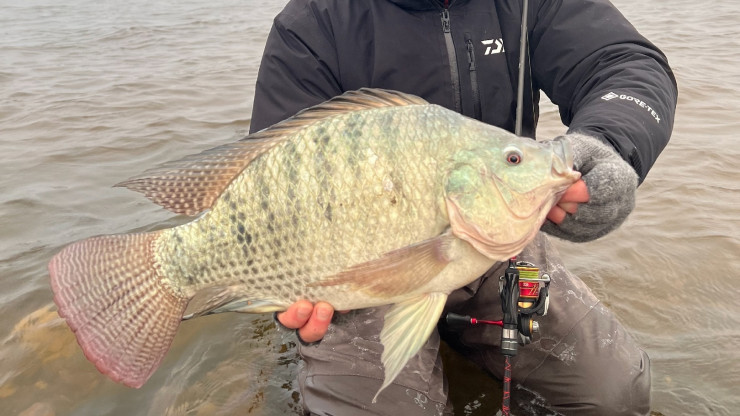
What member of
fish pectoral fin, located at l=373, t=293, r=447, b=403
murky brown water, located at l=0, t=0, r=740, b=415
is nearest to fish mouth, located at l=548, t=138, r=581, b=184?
fish pectoral fin, located at l=373, t=293, r=447, b=403

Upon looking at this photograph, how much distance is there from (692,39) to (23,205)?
11.3m

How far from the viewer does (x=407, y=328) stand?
6.75ft

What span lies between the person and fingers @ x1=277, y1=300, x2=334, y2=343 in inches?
5.6

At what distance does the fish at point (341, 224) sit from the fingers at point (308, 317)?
0.04 m

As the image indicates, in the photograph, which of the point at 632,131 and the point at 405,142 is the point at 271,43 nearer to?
the point at 405,142

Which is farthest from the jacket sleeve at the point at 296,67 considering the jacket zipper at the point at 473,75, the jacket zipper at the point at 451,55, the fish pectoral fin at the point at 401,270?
the fish pectoral fin at the point at 401,270

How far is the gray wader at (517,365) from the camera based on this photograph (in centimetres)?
270

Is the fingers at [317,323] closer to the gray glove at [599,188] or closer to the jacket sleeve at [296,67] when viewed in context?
the gray glove at [599,188]

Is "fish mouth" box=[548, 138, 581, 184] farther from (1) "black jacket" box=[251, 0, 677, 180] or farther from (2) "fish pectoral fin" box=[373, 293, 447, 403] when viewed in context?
(1) "black jacket" box=[251, 0, 677, 180]

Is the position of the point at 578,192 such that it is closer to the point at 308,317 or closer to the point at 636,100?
the point at 636,100

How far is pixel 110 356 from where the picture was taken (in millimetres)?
2217

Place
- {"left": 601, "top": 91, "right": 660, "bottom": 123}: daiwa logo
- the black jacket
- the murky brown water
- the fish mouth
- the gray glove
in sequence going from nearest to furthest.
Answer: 1. the fish mouth
2. the gray glove
3. {"left": 601, "top": 91, "right": 660, "bottom": 123}: daiwa logo
4. the black jacket
5. the murky brown water

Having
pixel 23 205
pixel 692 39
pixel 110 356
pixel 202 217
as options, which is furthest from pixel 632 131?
pixel 692 39

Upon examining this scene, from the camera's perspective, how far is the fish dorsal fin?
211 centimetres
